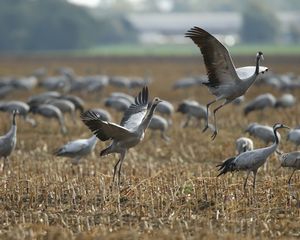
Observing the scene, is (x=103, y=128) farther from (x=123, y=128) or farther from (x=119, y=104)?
(x=119, y=104)

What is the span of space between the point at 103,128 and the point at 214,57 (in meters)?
1.60

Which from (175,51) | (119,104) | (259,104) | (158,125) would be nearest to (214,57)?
(158,125)

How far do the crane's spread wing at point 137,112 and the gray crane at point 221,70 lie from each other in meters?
0.85

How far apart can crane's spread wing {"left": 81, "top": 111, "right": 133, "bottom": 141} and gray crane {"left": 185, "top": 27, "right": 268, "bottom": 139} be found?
129 cm

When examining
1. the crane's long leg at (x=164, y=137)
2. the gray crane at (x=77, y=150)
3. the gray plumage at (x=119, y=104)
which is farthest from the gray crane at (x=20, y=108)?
the gray crane at (x=77, y=150)

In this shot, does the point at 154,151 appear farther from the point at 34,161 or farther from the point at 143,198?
the point at 143,198

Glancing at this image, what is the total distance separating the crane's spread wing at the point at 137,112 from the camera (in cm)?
968

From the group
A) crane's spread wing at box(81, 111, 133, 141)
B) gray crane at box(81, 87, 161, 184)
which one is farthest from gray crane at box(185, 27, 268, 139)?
crane's spread wing at box(81, 111, 133, 141)

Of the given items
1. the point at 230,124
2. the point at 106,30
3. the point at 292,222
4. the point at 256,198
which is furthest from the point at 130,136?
the point at 106,30

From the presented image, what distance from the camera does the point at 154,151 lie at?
43.3ft

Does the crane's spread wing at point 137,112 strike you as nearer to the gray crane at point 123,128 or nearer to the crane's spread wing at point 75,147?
the gray crane at point 123,128

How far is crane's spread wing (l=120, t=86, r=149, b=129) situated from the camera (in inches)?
381

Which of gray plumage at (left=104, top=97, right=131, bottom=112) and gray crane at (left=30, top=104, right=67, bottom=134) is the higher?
gray plumage at (left=104, top=97, right=131, bottom=112)

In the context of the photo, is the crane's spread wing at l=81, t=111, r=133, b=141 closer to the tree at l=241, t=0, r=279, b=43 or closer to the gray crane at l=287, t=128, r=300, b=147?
the gray crane at l=287, t=128, r=300, b=147
